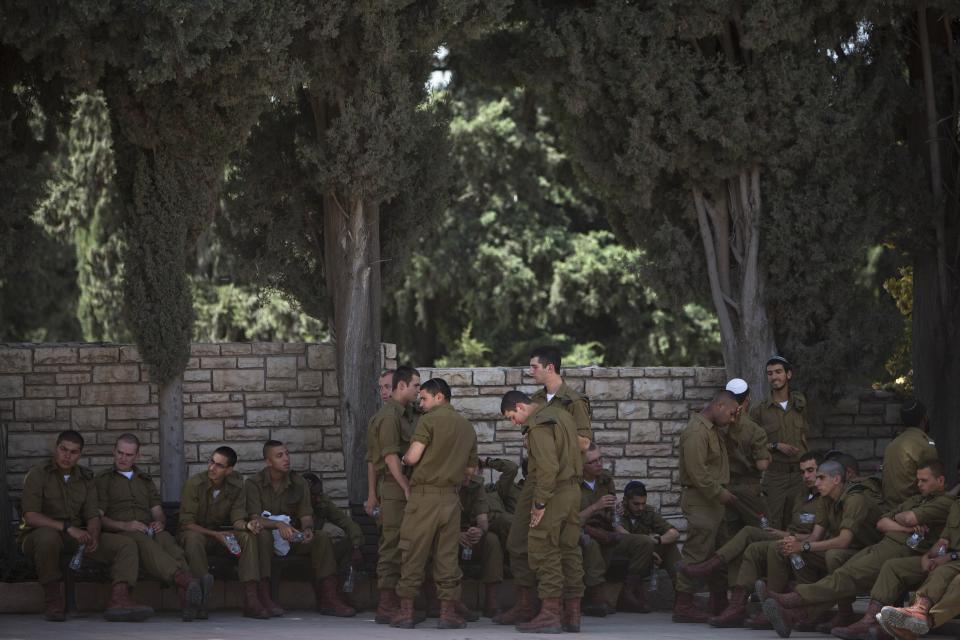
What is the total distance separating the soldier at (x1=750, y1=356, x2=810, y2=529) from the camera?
1276 centimetres

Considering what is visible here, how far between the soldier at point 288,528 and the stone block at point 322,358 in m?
2.25

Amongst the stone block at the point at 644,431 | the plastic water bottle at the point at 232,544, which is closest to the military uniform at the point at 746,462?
the stone block at the point at 644,431

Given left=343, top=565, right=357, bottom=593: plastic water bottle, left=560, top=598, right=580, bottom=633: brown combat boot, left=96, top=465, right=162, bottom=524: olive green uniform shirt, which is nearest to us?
left=560, top=598, right=580, bottom=633: brown combat boot

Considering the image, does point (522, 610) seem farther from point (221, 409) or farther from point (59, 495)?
point (221, 409)

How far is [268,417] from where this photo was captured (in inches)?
546

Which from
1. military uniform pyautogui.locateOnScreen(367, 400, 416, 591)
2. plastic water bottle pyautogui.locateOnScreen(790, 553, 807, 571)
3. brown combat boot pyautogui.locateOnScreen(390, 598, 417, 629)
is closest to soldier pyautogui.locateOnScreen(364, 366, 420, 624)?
military uniform pyautogui.locateOnScreen(367, 400, 416, 591)

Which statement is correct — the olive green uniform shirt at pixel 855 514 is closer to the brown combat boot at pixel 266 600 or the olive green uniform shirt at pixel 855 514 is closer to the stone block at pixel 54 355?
the brown combat boot at pixel 266 600

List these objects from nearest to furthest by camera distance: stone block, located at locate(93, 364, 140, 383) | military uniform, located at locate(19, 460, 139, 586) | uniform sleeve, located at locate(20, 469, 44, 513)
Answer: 1. military uniform, located at locate(19, 460, 139, 586)
2. uniform sleeve, located at locate(20, 469, 44, 513)
3. stone block, located at locate(93, 364, 140, 383)

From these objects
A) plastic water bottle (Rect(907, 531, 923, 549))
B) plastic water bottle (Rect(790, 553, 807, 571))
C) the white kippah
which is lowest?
plastic water bottle (Rect(790, 553, 807, 571))

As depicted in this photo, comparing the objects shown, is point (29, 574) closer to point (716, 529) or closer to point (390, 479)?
point (390, 479)

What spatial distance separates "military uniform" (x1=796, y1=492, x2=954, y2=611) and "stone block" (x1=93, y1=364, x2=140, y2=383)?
661 cm

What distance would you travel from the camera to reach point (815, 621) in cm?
1085

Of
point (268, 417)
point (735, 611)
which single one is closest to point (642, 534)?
point (735, 611)

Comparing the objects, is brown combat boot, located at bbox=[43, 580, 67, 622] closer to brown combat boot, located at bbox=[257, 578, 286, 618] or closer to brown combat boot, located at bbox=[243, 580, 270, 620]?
brown combat boot, located at bbox=[243, 580, 270, 620]
